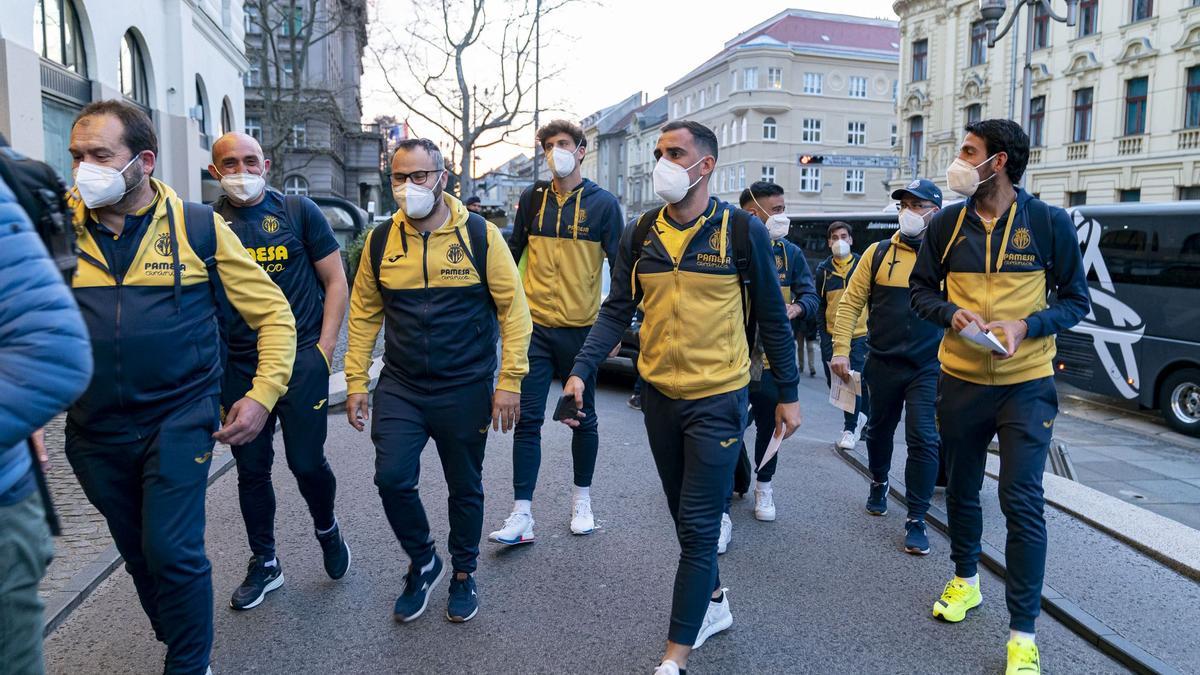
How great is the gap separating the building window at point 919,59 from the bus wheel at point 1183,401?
112 feet

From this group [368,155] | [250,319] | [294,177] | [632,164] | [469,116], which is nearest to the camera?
[250,319]

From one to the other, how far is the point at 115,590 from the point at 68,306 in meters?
3.25

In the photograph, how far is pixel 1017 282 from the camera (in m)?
3.83

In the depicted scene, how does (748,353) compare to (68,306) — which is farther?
(748,353)

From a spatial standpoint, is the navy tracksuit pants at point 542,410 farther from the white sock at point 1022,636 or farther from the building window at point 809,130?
the building window at point 809,130

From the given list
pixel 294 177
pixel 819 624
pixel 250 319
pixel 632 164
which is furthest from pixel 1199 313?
pixel 632 164

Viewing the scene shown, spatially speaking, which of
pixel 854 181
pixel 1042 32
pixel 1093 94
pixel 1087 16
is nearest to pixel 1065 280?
pixel 1093 94

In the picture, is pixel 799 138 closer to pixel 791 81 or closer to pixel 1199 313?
pixel 791 81

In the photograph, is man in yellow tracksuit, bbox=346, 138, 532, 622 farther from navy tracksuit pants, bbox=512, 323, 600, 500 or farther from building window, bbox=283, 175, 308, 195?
building window, bbox=283, 175, 308, 195

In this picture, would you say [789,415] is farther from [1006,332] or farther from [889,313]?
[889,313]

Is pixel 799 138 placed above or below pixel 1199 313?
above

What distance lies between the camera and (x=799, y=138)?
6638 centimetres

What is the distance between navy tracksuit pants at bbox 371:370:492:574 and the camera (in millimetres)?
3904

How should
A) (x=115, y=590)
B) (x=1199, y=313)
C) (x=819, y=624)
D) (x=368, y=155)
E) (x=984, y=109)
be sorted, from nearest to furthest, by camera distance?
(x=819, y=624), (x=115, y=590), (x=1199, y=313), (x=984, y=109), (x=368, y=155)
